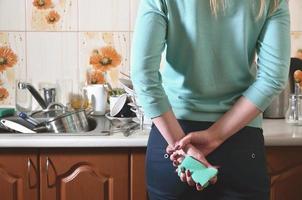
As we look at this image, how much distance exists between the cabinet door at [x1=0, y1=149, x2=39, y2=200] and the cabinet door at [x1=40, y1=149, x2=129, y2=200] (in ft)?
0.10

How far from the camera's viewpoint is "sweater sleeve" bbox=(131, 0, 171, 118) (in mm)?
914

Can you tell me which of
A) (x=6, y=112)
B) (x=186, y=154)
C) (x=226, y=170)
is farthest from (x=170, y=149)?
(x=6, y=112)

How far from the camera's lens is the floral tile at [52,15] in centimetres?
188

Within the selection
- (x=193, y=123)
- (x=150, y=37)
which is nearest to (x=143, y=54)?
(x=150, y=37)

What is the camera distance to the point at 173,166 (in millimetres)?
997

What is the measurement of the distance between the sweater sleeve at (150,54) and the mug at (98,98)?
0.89 meters

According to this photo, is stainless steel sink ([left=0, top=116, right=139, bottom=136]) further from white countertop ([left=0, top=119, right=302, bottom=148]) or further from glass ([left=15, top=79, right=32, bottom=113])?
glass ([left=15, top=79, right=32, bottom=113])

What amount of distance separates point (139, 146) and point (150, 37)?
557 mm

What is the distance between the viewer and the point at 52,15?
1.89m

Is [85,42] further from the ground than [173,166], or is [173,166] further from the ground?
[85,42]

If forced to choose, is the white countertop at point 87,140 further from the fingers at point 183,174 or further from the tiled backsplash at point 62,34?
the tiled backsplash at point 62,34

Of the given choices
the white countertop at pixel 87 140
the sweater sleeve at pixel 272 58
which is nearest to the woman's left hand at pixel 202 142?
the sweater sleeve at pixel 272 58

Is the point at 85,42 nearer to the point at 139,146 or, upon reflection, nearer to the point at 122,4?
the point at 122,4

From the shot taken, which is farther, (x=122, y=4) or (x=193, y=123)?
(x=122, y=4)
